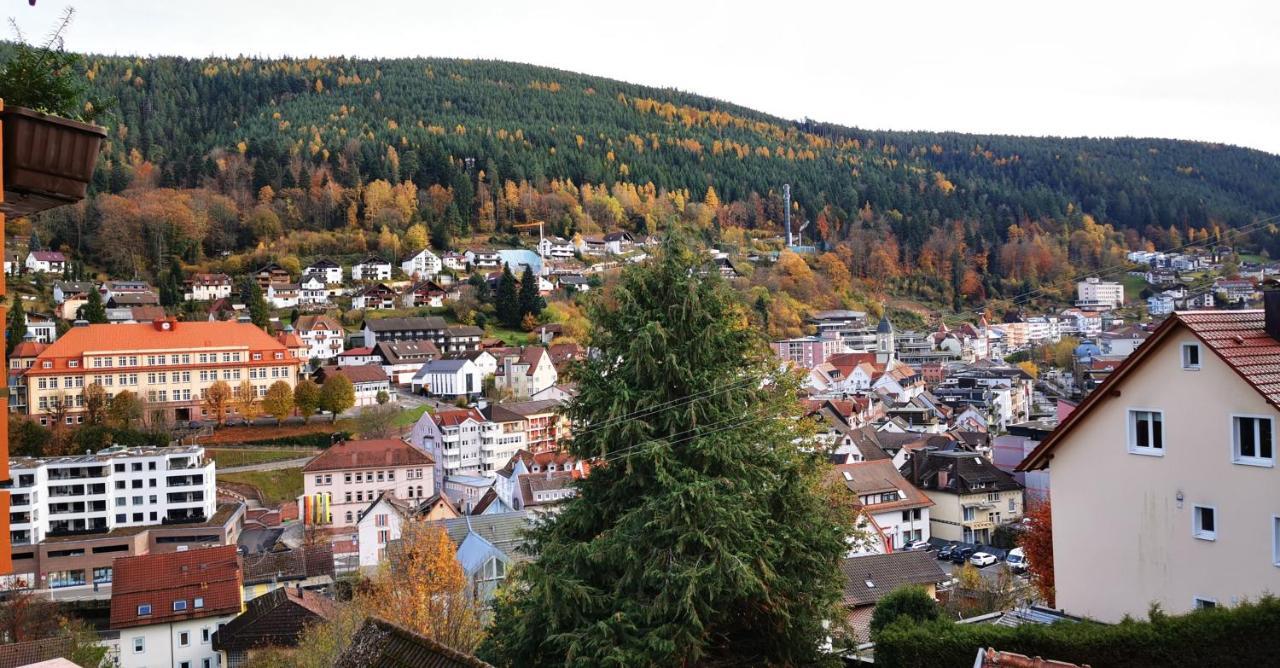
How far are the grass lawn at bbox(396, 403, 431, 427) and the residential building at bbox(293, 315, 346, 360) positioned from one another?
39.7 feet

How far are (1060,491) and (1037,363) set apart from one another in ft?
245

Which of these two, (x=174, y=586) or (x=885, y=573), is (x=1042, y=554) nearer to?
(x=885, y=573)

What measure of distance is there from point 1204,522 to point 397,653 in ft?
24.3

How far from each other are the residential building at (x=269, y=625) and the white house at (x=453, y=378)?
34.2m

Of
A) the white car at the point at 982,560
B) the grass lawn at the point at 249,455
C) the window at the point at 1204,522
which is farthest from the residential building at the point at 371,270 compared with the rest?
the window at the point at 1204,522

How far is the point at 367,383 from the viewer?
5756 centimetres

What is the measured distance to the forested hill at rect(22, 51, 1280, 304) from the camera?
10106 cm

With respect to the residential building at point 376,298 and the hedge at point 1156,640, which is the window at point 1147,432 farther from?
the residential building at point 376,298

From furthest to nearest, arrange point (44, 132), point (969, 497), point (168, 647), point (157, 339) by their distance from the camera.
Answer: point (157, 339)
point (969, 497)
point (168, 647)
point (44, 132)

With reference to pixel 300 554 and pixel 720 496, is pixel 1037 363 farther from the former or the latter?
pixel 720 496

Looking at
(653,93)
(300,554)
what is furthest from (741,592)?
(653,93)

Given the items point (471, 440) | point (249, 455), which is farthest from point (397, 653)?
point (249, 455)

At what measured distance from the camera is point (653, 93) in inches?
6885

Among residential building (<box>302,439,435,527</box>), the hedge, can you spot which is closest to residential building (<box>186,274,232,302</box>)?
residential building (<box>302,439,435,527</box>)
